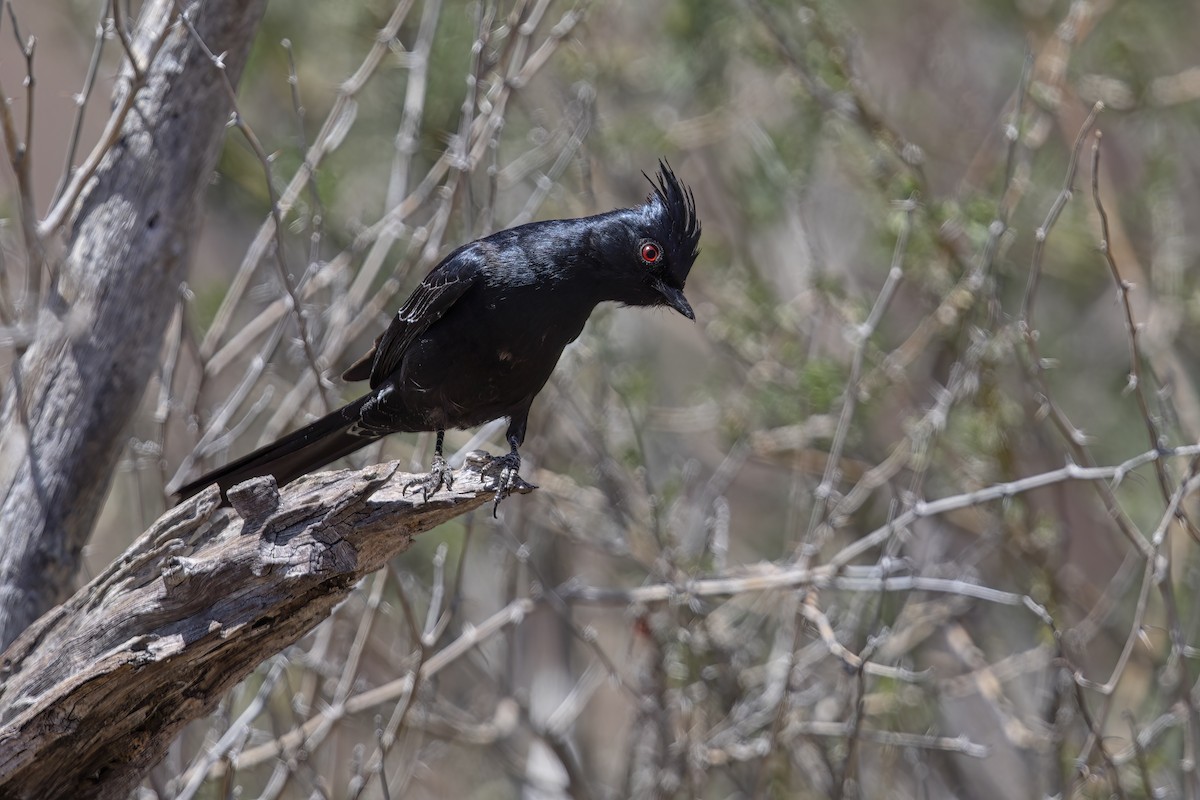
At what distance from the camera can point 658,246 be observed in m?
3.90

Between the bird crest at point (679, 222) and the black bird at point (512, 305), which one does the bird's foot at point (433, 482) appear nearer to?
the black bird at point (512, 305)

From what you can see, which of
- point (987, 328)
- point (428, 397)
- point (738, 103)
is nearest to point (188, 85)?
→ point (428, 397)

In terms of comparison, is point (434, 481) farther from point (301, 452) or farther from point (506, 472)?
point (301, 452)

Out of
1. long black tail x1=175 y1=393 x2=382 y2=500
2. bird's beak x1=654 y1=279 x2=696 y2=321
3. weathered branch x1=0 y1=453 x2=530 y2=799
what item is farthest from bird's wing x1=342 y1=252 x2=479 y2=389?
weathered branch x1=0 y1=453 x2=530 y2=799

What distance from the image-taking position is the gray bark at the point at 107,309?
145 inches

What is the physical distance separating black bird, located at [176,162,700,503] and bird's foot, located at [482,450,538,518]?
1 centimetres

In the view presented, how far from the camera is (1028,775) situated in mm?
6090

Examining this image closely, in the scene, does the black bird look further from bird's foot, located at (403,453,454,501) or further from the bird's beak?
bird's foot, located at (403,453,454,501)

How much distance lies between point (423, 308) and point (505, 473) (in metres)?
0.66

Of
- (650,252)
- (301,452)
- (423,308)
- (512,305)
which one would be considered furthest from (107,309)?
(650,252)

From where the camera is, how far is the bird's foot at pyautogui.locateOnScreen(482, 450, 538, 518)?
11.8 ft

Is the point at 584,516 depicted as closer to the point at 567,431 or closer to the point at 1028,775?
the point at 567,431

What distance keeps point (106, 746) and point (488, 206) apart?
7.47ft

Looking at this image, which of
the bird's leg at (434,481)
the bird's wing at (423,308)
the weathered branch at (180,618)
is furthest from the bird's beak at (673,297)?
the weathered branch at (180,618)
